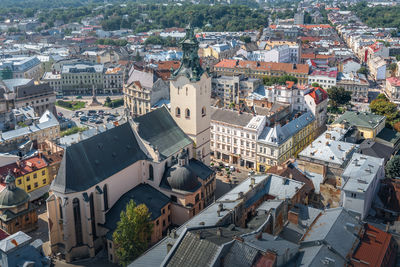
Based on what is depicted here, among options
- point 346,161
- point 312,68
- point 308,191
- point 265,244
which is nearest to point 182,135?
point 308,191

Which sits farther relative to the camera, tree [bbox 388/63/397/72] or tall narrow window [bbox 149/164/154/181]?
tree [bbox 388/63/397/72]

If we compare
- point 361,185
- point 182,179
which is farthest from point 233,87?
point 361,185

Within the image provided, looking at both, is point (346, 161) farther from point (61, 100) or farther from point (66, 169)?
point (61, 100)

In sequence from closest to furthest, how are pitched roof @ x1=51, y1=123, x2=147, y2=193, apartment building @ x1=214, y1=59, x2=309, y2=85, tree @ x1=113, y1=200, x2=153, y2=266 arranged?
tree @ x1=113, y1=200, x2=153, y2=266 < pitched roof @ x1=51, y1=123, x2=147, y2=193 < apartment building @ x1=214, y1=59, x2=309, y2=85

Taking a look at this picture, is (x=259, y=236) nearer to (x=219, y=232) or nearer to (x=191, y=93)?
(x=219, y=232)

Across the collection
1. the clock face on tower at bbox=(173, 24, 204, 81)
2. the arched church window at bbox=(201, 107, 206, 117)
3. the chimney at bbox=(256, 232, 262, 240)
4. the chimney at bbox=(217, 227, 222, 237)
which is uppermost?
the clock face on tower at bbox=(173, 24, 204, 81)

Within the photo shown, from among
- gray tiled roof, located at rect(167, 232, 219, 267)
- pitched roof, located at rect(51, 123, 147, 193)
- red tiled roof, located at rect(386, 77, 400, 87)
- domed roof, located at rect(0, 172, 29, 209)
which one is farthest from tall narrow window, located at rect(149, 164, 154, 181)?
red tiled roof, located at rect(386, 77, 400, 87)

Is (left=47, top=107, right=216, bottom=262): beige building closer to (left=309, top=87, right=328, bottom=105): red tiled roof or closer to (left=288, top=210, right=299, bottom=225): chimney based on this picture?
(left=288, top=210, right=299, bottom=225): chimney
